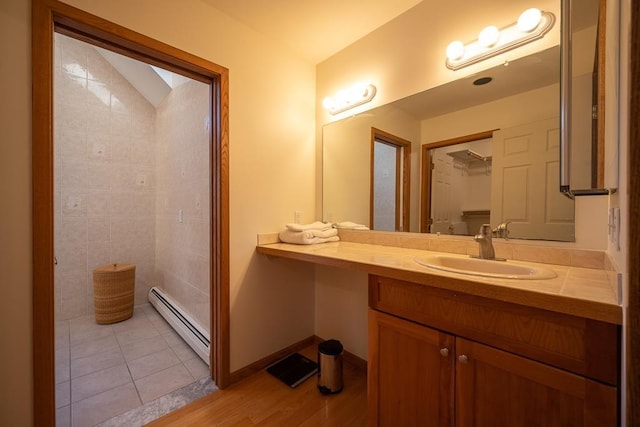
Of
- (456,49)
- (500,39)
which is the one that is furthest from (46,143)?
(500,39)

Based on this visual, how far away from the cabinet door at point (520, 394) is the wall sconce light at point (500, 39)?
1311mm

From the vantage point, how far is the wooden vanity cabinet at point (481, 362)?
686 mm

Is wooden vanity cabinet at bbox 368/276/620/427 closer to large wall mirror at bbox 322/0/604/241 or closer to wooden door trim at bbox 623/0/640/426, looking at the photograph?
wooden door trim at bbox 623/0/640/426

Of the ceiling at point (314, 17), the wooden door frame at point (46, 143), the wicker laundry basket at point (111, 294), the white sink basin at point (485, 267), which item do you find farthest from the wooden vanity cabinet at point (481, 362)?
the wicker laundry basket at point (111, 294)

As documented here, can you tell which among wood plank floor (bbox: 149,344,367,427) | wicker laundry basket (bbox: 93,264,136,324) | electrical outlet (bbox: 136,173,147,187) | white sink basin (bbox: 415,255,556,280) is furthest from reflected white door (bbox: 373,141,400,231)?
electrical outlet (bbox: 136,173,147,187)

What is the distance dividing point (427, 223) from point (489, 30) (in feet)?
3.24

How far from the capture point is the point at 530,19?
44.4 inches

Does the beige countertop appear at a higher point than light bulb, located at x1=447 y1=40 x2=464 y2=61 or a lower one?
lower

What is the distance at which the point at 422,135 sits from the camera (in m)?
1.57

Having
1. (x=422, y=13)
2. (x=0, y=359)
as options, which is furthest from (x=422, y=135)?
(x=0, y=359)

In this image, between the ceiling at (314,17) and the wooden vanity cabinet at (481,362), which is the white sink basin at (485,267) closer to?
the wooden vanity cabinet at (481,362)

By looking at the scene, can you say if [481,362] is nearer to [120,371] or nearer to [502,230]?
[502,230]

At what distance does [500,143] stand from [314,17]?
131 cm

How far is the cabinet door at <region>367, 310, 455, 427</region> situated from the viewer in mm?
945
